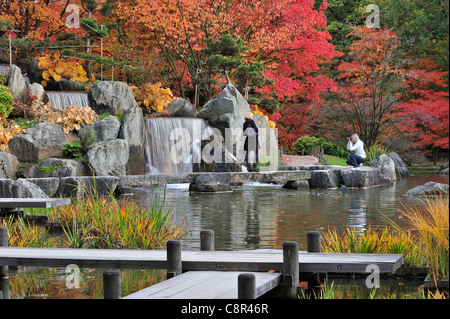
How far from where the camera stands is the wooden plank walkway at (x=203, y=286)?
5637 millimetres

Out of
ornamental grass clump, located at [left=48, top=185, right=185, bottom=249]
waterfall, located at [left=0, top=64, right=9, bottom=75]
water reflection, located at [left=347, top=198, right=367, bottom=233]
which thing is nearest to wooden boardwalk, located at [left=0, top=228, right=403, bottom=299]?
ornamental grass clump, located at [left=48, top=185, right=185, bottom=249]

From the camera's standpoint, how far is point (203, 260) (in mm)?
6703

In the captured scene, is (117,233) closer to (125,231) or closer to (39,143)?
(125,231)

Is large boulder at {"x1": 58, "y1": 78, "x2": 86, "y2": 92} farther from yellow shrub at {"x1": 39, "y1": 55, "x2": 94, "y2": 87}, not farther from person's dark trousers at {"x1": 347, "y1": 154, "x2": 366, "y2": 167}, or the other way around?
person's dark trousers at {"x1": 347, "y1": 154, "x2": 366, "y2": 167}

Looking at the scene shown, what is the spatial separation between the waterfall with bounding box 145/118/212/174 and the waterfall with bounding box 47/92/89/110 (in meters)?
2.51

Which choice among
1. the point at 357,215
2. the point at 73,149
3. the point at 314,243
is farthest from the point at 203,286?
the point at 73,149

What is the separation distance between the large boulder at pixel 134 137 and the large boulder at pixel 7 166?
4.16 m

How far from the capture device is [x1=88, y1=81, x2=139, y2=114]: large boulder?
23.6 metres

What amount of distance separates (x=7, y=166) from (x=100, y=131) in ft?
13.1

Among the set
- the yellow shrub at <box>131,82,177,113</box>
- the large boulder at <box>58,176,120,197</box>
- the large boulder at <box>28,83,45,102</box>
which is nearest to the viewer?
the large boulder at <box>58,176,120,197</box>

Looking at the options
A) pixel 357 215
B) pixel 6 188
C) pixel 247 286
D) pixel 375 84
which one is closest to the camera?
pixel 247 286

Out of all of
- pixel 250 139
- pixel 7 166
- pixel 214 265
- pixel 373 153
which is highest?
pixel 250 139

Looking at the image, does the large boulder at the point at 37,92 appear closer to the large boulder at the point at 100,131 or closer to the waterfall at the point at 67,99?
the waterfall at the point at 67,99

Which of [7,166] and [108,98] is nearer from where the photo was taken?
[7,166]
